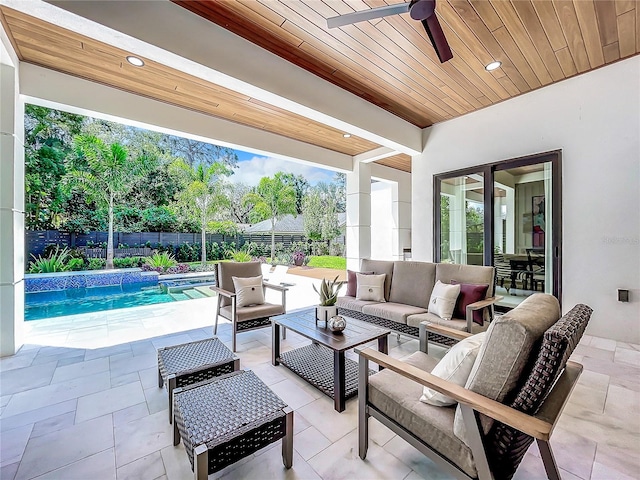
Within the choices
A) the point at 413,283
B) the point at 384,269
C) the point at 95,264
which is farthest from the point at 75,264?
the point at 413,283

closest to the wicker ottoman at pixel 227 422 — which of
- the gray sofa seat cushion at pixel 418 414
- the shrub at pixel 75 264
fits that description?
the gray sofa seat cushion at pixel 418 414

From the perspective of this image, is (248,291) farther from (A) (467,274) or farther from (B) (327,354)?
(A) (467,274)

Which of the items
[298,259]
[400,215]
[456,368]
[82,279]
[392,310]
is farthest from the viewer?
[298,259]

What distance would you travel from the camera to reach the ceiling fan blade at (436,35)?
221 cm

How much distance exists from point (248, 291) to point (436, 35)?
3293 millimetres

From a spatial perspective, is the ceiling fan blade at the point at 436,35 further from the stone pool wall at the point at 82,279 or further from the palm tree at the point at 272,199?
the palm tree at the point at 272,199

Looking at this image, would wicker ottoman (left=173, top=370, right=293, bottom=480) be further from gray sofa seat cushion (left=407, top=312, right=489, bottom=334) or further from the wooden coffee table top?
gray sofa seat cushion (left=407, top=312, right=489, bottom=334)

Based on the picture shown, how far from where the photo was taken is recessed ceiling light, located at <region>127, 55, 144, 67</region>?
2.92m

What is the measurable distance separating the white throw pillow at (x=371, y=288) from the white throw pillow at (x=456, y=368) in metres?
2.29

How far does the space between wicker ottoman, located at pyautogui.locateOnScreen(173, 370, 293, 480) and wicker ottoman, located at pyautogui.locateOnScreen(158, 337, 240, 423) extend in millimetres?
296

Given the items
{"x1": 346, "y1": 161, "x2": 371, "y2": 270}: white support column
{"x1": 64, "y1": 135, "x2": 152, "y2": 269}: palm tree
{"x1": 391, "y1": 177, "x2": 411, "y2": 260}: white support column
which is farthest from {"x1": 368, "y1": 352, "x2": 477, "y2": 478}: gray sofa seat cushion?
{"x1": 64, "y1": 135, "x2": 152, "y2": 269}: palm tree

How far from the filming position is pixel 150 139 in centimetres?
1325

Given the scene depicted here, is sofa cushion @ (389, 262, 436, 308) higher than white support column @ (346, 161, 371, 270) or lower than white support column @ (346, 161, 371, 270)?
lower

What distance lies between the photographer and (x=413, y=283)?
12.0 ft
